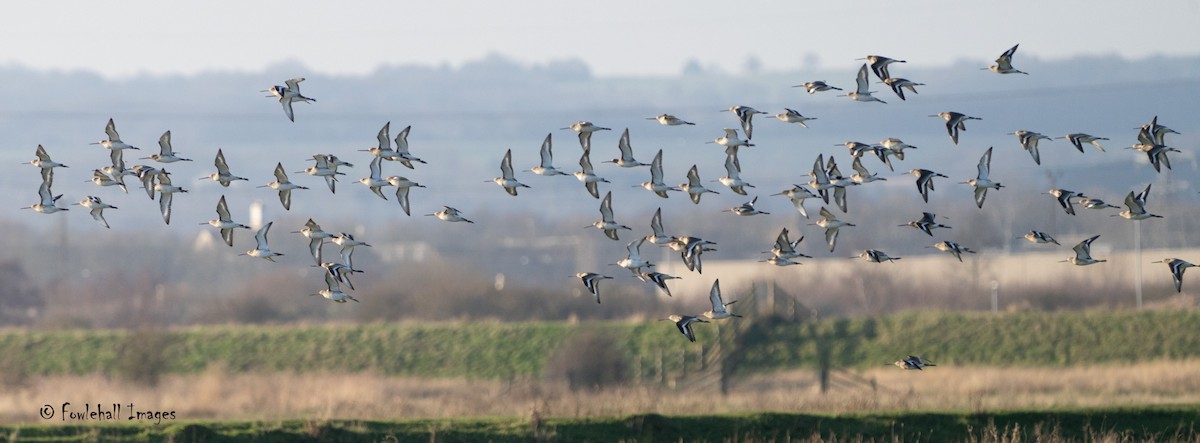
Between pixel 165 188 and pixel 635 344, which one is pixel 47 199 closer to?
pixel 165 188

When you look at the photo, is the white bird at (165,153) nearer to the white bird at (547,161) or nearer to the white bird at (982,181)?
the white bird at (547,161)

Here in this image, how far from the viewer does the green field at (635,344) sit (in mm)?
68688

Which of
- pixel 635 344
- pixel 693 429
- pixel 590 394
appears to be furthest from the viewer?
pixel 635 344

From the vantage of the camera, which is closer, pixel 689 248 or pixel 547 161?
pixel 689 248

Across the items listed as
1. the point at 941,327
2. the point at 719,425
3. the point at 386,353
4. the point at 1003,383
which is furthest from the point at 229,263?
the point at 719,425

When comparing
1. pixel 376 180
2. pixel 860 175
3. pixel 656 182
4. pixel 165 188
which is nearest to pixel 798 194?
pixel 860 175

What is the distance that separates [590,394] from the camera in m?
59.1

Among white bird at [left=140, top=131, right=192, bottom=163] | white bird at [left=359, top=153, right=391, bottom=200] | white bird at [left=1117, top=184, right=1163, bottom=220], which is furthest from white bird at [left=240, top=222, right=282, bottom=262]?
white bird at [left=1117, top=184, right=1163, bottom=220]

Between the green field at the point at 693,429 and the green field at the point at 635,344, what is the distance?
72.6 feet

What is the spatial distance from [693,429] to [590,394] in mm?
17323

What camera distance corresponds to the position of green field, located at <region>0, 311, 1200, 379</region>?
2704 inches

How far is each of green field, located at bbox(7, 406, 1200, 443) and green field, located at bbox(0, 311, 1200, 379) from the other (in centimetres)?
2213

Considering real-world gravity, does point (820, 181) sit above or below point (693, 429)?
above

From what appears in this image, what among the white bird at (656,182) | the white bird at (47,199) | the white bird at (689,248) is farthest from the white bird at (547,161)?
the white bird at (47,199)
